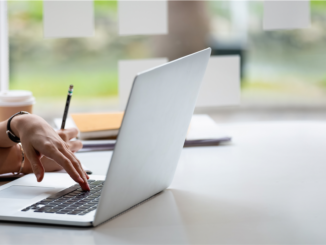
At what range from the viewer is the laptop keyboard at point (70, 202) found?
62 cm

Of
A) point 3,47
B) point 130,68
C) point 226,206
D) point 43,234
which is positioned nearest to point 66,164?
point 43,234

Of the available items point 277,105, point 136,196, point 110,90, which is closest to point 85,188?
point 136,196

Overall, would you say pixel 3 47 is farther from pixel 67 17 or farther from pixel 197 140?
pixel 197 140

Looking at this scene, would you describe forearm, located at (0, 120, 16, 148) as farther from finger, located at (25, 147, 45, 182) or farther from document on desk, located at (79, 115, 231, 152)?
document on desk, located at (79, 115, 231, 152)

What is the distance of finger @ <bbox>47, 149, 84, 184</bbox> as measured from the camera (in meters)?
0.70

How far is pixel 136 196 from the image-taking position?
67 centimetres

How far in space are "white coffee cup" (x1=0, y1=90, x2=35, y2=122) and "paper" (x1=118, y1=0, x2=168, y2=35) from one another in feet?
1.86

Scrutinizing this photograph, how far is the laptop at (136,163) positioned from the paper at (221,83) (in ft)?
3.04

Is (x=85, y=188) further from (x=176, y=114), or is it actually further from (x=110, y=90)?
(x=110, y=90)

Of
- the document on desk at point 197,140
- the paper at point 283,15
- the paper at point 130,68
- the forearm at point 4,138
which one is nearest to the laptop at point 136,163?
the forearm at point 4,138

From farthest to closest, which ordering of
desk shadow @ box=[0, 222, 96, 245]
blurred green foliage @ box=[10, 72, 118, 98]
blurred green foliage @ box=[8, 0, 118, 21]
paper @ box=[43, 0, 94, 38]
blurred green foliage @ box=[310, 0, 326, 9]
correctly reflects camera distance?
1. blurred green foliage @ box=[310, 0, 326, 9]
2. blurred green foliage @ box=[8, 0, 118, 21]
3. blurred green foliage @ box=[10, 72, 118, 98]
4. paper @ box=[43, 0, 94, 38]
5. desk shadow @ box=[0, 222, 96, 245]

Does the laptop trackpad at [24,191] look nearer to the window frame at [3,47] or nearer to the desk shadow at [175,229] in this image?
the desk shadow at [175,229]

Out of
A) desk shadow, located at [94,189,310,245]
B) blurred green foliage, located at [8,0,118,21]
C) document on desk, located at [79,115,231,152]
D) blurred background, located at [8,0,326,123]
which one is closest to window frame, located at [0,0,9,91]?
document on desk, located at [79,115,231,152]

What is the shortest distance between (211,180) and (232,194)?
0.32 ft
